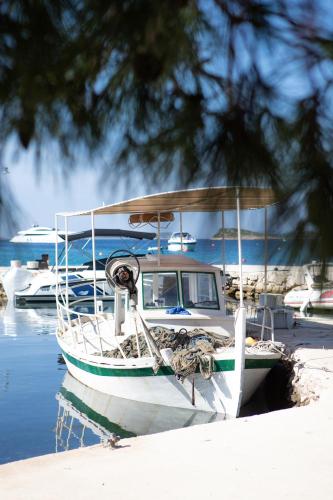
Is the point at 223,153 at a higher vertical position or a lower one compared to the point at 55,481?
higher

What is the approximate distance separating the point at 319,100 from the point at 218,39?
47 centimetres

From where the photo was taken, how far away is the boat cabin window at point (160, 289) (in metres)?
12.9

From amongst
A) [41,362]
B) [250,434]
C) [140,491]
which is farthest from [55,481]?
[41,362]

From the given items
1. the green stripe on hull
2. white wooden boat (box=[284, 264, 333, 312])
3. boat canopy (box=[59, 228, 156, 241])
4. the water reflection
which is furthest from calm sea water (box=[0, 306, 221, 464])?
white wooden boat (box=[284, 264, 333, 312])

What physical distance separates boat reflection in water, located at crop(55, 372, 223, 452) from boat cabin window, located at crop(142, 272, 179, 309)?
71.3 inches

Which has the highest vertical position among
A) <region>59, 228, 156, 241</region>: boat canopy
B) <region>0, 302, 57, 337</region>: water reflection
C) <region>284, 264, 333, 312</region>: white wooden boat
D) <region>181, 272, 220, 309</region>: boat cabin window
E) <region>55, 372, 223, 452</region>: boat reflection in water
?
<region>59, 228, 156, 241</region>: boat canopy

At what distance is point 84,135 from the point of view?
3.14 m

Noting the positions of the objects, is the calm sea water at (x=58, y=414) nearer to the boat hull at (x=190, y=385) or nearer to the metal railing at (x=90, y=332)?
the boat hull at (x=190, y=385)

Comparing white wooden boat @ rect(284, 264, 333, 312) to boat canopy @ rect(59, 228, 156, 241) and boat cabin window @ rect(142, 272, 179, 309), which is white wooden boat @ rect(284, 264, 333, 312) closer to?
boat cabin window @ rect(142, 272, 179, 309)

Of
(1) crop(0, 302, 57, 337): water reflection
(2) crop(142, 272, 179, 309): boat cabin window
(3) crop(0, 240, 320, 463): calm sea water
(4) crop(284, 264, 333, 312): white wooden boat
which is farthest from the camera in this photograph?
(1) crop(0, 302, 57, 337): water reflection

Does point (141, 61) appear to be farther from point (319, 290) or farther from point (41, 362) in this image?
point (41, 362)

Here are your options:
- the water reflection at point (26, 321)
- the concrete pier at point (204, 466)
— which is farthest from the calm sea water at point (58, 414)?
the water reflection at point (26, 321)

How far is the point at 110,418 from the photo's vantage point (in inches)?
485

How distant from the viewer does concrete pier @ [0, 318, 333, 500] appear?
595cm
